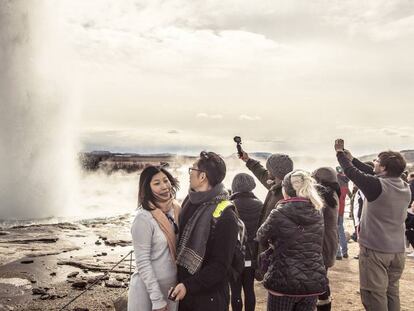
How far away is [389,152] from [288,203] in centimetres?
170

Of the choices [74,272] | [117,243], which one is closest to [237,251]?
[74,272]

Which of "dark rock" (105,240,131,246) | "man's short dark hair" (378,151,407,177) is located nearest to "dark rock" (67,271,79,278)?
"dark rock" (105,240,131,246)

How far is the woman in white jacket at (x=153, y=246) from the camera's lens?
303cm

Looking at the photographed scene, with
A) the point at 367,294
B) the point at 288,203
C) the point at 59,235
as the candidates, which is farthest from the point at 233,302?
the point at 59,235

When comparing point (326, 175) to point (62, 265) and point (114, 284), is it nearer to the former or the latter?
point (114, 284)

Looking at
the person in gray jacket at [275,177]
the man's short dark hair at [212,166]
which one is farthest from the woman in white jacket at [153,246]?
the person in gray jacket at [275,177]

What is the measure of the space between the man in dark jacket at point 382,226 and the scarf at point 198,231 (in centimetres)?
198

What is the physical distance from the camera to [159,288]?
3.06 metres

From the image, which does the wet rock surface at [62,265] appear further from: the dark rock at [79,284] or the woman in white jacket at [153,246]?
the woman in white jacket at [153,246]

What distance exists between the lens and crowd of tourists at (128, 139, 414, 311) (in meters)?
3.03

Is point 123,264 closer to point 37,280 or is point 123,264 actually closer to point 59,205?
point 37,280

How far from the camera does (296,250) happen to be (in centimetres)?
362

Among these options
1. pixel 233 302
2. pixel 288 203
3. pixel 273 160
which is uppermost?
pixel 273 160

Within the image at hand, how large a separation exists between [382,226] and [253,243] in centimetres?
157
